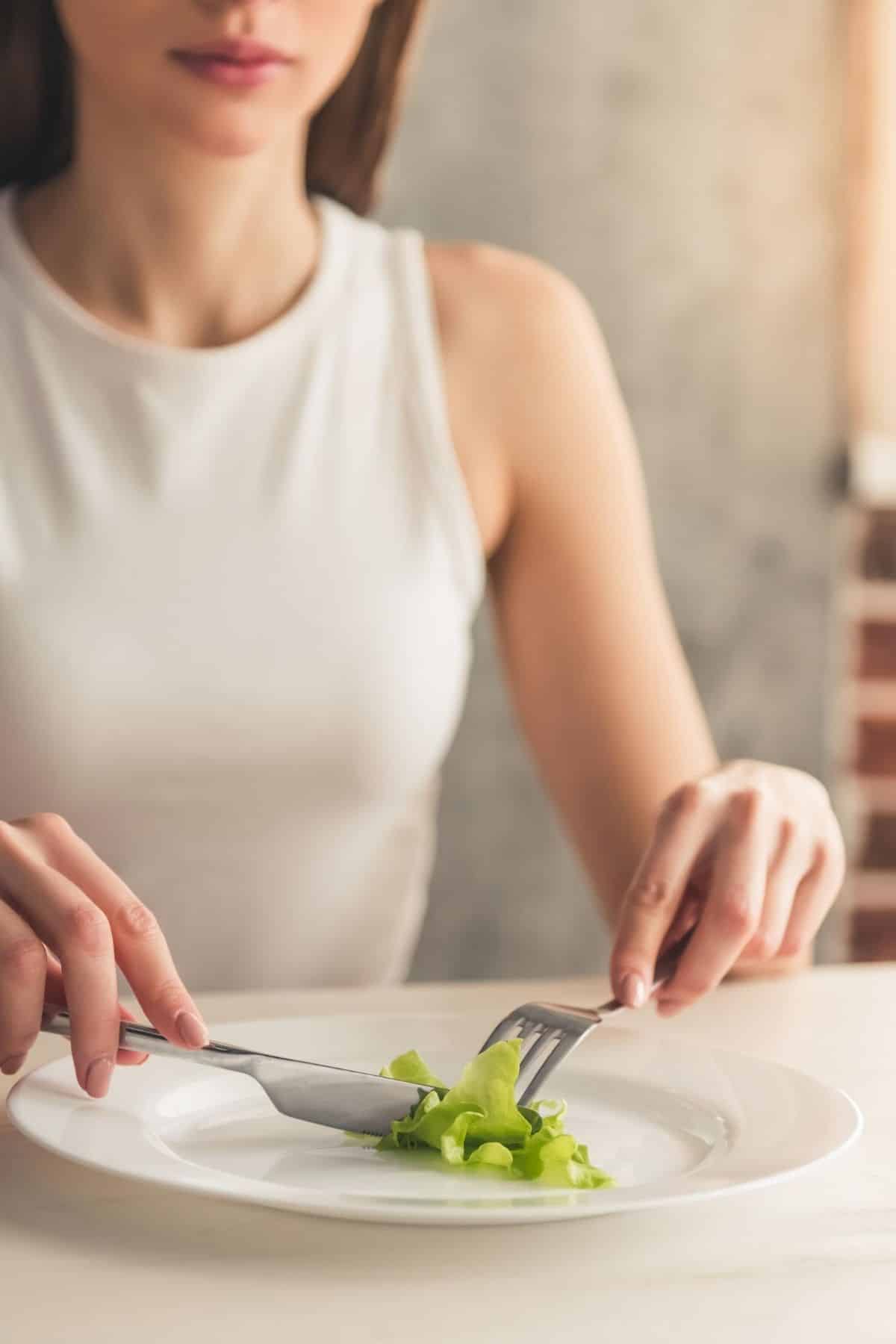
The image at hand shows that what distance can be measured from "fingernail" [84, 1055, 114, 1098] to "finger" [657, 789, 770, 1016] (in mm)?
307

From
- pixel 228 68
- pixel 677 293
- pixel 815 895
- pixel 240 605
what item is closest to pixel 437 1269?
pixel 815 895

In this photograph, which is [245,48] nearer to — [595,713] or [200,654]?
[200,654]

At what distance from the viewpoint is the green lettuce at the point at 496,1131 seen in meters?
0.54

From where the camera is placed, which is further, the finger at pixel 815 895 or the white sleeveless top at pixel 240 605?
the white sleeveless top at pixel 240 605

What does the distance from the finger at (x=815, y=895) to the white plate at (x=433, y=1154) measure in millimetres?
186

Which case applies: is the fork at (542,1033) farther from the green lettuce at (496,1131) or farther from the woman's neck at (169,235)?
the woman's neck at (169,235)

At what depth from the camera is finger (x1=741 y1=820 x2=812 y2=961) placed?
85cm

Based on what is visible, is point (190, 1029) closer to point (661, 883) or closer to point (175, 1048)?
point (175, 1048)

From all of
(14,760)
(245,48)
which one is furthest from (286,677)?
(245,48)

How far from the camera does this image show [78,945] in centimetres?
63

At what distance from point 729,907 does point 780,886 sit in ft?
0.25

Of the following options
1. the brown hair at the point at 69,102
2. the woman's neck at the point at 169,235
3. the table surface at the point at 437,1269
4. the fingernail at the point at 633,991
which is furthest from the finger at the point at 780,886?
the brown hair at the point at 69,102

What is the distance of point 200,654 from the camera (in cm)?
113

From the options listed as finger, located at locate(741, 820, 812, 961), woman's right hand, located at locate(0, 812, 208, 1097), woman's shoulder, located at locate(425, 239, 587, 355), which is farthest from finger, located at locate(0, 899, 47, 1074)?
woman's shoulder, located at locate(425, 239, 587, 355)
